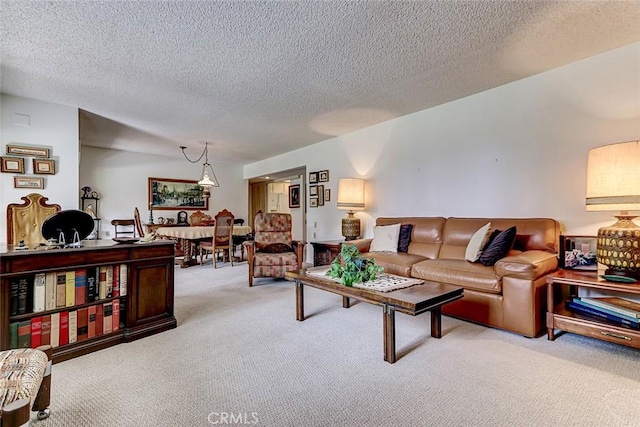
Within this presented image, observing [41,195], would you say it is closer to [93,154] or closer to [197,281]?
[197,281]

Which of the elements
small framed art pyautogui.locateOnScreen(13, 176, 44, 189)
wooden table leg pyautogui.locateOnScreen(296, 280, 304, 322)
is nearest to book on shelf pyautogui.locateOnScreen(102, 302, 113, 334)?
wooden table leg pyautogui.locateOnScreen(296, 280, 304, 322)

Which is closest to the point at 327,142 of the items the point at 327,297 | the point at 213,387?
the point at 327,297

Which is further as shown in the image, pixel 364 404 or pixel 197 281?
pixel 197 281

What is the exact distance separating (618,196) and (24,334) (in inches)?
164

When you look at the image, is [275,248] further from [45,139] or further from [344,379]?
[45,139]

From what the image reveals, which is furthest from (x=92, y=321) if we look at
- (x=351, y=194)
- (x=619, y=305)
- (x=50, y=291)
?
(x=619, y=305)

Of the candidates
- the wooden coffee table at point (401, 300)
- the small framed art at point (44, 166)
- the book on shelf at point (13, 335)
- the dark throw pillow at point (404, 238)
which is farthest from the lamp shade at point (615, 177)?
the small framed art at point (44, 166)

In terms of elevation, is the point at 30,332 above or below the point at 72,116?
below

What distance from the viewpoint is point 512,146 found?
10.6 ft

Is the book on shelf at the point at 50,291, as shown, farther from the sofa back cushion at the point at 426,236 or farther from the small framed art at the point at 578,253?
the small framed art at the point at 578,253

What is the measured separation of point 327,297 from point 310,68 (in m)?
2.49

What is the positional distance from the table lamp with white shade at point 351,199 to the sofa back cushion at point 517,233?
149cm

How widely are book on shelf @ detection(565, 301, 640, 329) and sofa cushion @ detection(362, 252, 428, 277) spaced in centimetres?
130

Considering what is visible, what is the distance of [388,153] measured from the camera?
14.9ft
